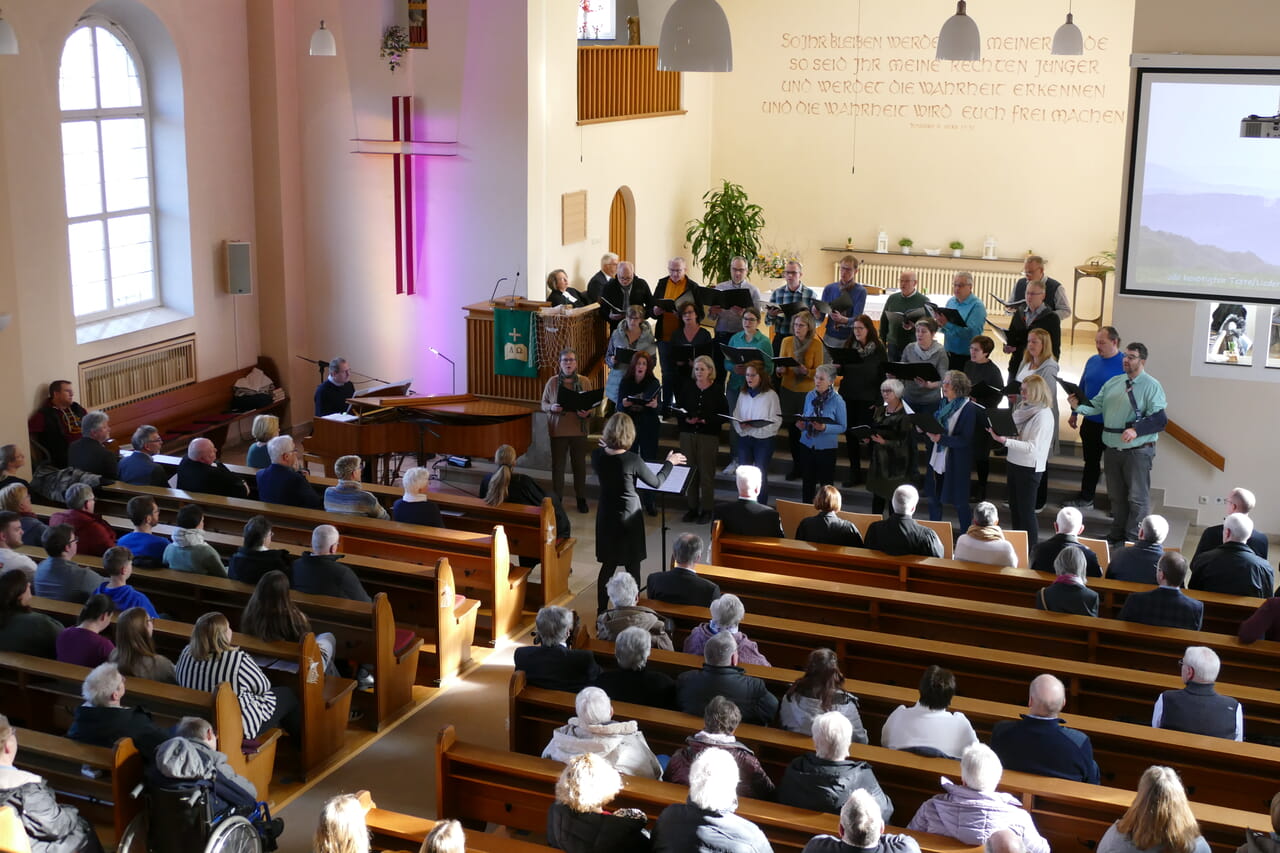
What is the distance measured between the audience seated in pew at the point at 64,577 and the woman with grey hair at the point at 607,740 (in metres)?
2.92

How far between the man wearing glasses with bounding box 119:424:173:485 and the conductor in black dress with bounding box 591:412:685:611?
3.00 meters

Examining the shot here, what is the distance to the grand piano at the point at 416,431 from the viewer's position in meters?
9.66

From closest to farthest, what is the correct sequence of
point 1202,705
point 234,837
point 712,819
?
point 712,819 < point 234,837 < point 1202,705

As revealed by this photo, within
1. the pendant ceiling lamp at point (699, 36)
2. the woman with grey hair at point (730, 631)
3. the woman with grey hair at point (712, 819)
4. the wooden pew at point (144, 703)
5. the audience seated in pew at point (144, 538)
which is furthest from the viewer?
the audience seated in pew at point (144, 538)

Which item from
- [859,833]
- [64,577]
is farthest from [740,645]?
[64,577]

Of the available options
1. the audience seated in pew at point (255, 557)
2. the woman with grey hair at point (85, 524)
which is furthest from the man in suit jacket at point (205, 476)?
the audience seated in pew at point (255, 557)

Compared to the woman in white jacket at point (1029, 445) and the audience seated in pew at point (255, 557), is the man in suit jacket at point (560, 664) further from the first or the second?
the woman in white jacket at point (1029, 445)

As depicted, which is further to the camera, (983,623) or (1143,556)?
(1143,556)

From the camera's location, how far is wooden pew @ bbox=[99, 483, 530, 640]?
7238 mm

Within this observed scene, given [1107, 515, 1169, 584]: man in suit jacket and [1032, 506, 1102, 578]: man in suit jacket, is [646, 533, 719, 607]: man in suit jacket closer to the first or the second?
[1032, 506, 1102, 578]: man in suit jacket

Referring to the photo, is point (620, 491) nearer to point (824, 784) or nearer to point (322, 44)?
point (824, 784)

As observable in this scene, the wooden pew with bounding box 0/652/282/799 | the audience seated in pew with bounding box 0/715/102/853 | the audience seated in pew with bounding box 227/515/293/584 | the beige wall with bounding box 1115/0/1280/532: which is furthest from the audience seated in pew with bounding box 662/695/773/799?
the beige wall with bounding box 1115/0/1280/532

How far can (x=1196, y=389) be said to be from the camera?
9.79m

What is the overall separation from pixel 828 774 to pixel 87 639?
3.23 metres
